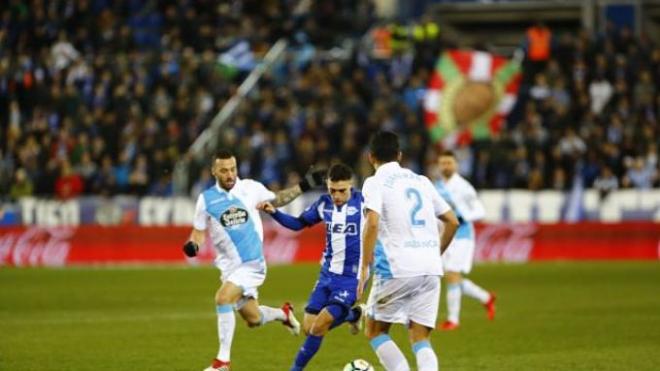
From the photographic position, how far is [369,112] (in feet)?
108

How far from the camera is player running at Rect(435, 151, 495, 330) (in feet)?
61.1

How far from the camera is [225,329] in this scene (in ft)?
45.0

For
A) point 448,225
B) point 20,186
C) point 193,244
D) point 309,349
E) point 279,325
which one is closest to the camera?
point 448,225

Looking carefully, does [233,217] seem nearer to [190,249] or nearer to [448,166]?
[190,249]

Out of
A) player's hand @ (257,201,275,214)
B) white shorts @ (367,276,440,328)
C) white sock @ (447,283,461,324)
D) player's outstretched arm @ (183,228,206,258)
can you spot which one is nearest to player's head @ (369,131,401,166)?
white shorts @ (367,276,440,328)

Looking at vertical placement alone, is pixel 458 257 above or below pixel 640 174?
above

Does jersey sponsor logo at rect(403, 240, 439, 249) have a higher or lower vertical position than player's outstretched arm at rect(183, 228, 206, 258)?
higher

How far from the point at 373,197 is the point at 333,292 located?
2191mm

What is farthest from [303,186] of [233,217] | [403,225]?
[403,225]

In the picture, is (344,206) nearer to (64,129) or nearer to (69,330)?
(69,330)

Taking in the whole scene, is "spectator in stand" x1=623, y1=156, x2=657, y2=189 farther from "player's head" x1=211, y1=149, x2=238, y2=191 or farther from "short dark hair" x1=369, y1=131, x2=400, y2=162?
"short dark hair" x1=369, y1=131, x2=400, y2=162

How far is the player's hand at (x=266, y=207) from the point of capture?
1349 cm

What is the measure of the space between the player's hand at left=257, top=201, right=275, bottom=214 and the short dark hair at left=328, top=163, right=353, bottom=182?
4.30ft

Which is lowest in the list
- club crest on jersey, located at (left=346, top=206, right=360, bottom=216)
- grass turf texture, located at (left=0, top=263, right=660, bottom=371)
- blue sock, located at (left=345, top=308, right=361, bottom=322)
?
grass turf texture, located at (left=0, top=263, right=660, bottom=371)
